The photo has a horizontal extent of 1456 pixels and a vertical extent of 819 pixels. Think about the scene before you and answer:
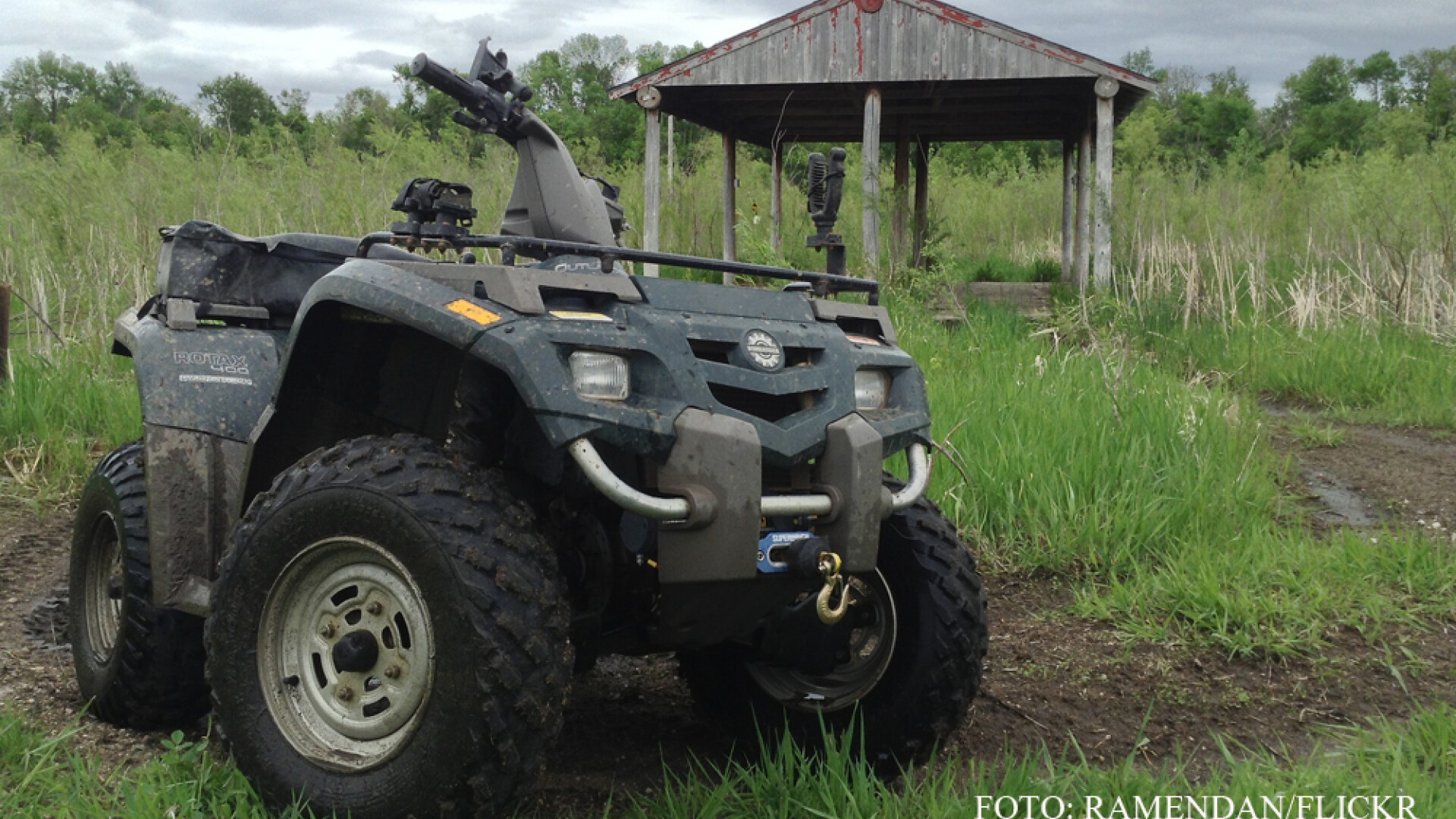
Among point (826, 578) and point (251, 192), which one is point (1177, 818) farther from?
point (251, 192)

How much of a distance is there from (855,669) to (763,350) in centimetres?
87

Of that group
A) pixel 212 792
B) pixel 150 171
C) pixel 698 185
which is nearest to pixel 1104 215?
pixel 698 185

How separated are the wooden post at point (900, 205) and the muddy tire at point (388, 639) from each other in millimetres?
6743

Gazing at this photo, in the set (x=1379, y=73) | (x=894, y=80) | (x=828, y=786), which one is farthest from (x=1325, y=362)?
(x=1379, y=73)

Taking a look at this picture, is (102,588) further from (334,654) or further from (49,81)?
(49,81)

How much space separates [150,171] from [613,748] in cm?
715

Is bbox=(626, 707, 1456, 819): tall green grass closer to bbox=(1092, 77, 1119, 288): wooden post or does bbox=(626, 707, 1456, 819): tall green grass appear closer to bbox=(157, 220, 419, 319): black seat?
bbox=(157, 220, 419, 319): black seat

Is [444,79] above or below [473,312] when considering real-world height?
above

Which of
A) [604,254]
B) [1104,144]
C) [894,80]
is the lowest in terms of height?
[604,254]

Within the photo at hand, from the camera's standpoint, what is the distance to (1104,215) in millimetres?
9062

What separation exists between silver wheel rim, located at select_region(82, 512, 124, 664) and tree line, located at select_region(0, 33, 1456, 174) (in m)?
5.30

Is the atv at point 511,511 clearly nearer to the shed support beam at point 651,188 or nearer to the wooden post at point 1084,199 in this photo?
the shed support beam at point 651,188

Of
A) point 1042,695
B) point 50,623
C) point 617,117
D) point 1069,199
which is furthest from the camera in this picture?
point 617,117

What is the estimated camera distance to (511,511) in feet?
7.38
